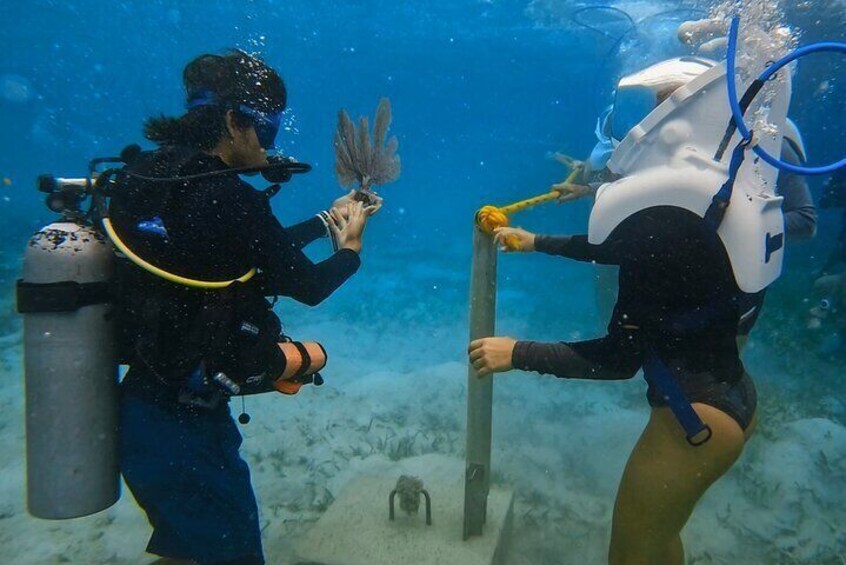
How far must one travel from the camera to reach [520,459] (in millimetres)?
6375

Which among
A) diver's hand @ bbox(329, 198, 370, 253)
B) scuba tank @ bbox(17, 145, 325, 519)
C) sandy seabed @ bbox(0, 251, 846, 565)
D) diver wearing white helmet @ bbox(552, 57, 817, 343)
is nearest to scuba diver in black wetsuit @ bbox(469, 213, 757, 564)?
diver wearing white helmet @ bbox(552, 57, 817, 343)

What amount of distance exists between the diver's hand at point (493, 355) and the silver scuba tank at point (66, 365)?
1.86 m

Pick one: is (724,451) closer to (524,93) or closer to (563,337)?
(563,337)

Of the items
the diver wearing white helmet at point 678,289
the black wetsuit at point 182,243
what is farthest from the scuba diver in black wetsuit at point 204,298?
the diver wearing white helmet at point 678,289

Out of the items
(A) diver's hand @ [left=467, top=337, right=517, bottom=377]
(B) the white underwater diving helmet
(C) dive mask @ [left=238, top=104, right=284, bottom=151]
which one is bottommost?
(A) diver's hand @ [left=467, top=337, right=517, bottom=377]

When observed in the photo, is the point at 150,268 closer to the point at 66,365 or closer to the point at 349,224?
the point at 66,365

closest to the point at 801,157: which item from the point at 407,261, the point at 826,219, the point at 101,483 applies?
the point at 101,483

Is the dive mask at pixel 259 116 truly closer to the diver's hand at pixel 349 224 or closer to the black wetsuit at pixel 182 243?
the black wetsuit at pixel 182 243

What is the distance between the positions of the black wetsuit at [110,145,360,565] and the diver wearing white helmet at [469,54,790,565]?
3.83 ft

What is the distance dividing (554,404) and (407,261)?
13843 mm

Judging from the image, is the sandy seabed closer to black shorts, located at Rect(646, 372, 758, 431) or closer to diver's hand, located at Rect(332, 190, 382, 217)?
diver's hand, located at Rect(332, 190, 382, 217)

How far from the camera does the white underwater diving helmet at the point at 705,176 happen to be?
2057mm

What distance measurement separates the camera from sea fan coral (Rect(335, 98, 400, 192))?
135 inches

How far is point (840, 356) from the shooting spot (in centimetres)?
930
